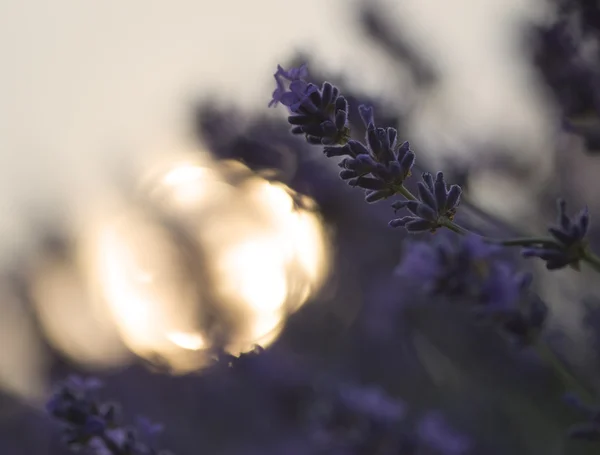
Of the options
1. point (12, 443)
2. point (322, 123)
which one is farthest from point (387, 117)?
point (12, 443)

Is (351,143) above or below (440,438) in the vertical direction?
below

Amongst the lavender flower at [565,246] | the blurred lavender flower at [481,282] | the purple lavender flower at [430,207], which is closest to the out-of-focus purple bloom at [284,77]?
the purple lavender flower at [430,207]

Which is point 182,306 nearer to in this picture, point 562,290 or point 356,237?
point 356,237

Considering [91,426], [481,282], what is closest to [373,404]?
[481,282]

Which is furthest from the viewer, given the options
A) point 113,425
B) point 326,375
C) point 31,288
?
point 31,288

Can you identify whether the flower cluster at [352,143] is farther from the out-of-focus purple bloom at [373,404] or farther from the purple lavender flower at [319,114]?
the out-of-focus purple bloom at [373,404]

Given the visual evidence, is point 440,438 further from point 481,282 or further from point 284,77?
point 284,77
